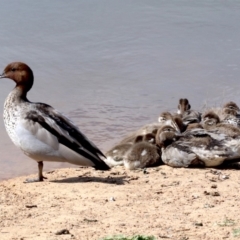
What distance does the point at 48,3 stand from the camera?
17656mm

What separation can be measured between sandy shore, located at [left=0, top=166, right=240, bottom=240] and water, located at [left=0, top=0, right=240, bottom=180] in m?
1.25

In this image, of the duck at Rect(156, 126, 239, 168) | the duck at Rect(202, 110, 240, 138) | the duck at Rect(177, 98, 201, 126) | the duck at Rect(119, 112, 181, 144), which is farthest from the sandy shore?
the duck at Rect(177, 98, 201, 126)

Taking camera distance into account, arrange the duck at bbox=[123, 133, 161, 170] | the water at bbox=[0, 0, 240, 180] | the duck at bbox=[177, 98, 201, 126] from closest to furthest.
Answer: the duck at bbox=[123, 133, 161, 170] → the duck at bbox=[177, 98, 201, 126] → the water at bbox=[0, 0, 240, 180]

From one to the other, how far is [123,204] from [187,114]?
3.85 metres

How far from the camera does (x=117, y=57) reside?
14250 mm

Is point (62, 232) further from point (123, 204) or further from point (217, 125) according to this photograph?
point (217, 125)

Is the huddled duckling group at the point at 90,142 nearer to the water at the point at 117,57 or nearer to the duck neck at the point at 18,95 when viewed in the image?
the duck neck at the point at 18,95

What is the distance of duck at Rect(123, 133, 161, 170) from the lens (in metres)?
8.85

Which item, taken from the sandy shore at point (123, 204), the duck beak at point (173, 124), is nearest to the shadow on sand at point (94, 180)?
the sandy shore at point (123, 204)

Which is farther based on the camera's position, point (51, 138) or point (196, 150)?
point (196, 150)

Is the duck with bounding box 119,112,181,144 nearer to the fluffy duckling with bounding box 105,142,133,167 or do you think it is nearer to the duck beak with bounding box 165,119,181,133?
the duck beak with bounding box 165,119,181,133

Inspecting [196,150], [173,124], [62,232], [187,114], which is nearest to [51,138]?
[196,150]

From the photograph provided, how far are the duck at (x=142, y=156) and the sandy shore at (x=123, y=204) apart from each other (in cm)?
14

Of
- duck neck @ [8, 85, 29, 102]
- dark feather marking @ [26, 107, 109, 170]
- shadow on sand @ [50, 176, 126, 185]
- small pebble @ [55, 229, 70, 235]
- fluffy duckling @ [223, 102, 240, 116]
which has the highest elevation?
duck neck @ [8, 85, 29, 102]
